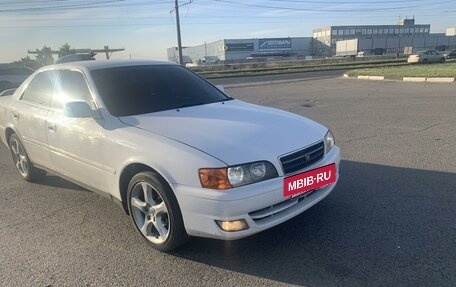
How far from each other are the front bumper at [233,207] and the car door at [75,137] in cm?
112

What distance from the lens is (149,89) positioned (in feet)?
13.4

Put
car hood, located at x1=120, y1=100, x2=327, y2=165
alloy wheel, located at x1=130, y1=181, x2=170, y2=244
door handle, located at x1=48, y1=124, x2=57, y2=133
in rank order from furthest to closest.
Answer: door handle, located at x1=48, y1=124, x2=57, y2=133 < alloy wheel, located at x1=130, y1=181, x2=170, y2=244 < car hood, located at x1=120, y1=100, x2=327, y2=165

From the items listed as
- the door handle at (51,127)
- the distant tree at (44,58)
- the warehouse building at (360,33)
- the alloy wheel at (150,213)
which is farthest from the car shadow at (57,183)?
the warehouse building at (360,33)

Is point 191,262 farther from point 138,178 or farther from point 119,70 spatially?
point 119,70

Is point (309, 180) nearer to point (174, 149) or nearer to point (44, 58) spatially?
point (174, 149)

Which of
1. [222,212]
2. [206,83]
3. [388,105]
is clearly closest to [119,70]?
[206,83]

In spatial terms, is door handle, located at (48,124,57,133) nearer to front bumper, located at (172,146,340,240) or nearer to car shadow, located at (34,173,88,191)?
car shadow, located at (34,173,88,191)

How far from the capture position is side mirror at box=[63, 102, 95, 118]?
354 centimetres

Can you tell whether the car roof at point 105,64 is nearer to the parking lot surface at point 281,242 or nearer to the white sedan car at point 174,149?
the white sedan car at point 174,149

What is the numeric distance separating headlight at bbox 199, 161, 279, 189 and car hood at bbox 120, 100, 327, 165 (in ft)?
0.18

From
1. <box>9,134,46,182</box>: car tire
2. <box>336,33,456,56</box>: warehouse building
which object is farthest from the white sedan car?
<box>336,33,456,56</box>: warehouse building

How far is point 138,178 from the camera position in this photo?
321 cm

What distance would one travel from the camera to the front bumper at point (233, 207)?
279 cm

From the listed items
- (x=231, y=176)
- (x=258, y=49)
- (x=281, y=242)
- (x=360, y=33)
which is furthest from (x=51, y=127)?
(x=360, y=33)
